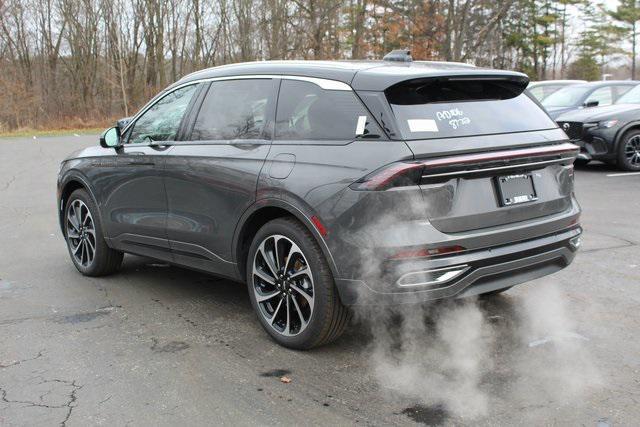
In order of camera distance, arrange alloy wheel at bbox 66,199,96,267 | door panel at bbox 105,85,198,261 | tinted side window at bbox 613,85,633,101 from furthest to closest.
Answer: tinted side window at bbox 613,85,633,101, alloy wheel at bbox 66,199,96,267, door panel at bbox 105,85,198,261

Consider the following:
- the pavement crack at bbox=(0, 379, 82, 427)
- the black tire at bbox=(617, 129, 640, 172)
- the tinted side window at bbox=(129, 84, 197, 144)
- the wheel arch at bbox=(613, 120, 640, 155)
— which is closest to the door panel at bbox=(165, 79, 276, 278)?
the tinted side window at bbox=(129, 84, 197, 144)

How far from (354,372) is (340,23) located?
41839 mm

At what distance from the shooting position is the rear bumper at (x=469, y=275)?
11.1ft

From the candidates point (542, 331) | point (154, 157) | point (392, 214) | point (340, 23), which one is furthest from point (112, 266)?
point (340, 23)

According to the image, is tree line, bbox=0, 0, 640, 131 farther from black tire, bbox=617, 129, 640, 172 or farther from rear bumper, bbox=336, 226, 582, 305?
rear bumper, bbox=336, 226, 582, 305

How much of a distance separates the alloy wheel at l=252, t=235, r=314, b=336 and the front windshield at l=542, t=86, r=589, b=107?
11.7 m

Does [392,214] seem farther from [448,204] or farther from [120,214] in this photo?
[120,214]

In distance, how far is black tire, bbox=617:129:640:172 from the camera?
11797mm

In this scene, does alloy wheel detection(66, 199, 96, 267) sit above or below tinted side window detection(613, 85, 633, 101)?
below

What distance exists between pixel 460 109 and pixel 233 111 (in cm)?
160

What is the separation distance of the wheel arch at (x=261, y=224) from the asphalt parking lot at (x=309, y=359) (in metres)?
0.55

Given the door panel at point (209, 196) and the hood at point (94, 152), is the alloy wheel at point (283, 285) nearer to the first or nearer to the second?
the door panel at point (209, 196)

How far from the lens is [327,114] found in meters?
3.77

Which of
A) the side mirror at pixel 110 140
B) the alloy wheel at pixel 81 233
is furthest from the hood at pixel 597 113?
the alloy wheel at pixel 81 233
